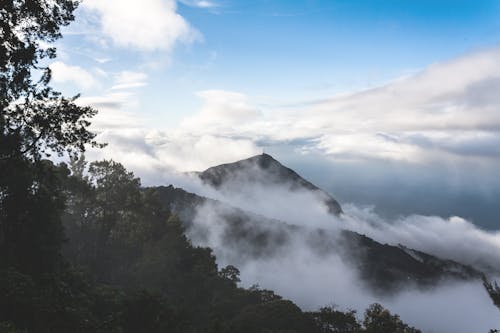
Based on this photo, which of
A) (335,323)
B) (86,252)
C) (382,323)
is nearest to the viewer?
(382,323)

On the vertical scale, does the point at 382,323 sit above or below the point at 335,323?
above

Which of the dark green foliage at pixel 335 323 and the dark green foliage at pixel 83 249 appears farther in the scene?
the dark green foliage at pixel 335 323

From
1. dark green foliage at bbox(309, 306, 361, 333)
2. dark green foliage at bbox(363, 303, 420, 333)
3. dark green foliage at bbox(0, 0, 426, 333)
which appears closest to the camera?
dark green foliage at bbox(0, 0, 426, 333)

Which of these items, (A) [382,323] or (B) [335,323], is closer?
(A) [382,323]

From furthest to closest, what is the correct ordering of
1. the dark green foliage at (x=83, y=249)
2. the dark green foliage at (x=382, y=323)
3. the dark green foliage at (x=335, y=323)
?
the dark green foliage at (x=335, y=323) → the dark green foliage at (x=382, y=323) → the dark green foliage at (x=83, y=249)

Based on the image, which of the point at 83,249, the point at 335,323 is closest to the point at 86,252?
the point at 83,249

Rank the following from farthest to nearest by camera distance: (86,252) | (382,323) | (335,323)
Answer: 1. (86,252)
2. (335,323)
3. (382,323)

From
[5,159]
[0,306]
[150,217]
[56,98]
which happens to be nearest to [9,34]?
[56,98]

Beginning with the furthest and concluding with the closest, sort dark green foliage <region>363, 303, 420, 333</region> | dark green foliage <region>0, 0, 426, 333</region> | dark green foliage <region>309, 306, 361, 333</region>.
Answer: dark green foliage <region>309, 306, 361, 333</region> → dark green foliage <region>363, 303, 420, 333</region> → dark green foliage <region>0, 0, 426, 333</region>

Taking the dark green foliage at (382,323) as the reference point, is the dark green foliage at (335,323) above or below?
below

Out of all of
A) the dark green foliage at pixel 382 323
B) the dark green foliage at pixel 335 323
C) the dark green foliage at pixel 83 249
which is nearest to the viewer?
the dark green foliage at pixel 83 249

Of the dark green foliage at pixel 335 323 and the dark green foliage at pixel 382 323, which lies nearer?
the dark green foliage at pixel 382 323

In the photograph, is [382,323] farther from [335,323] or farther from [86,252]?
[86,252]

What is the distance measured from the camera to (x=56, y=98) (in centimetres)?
1822
